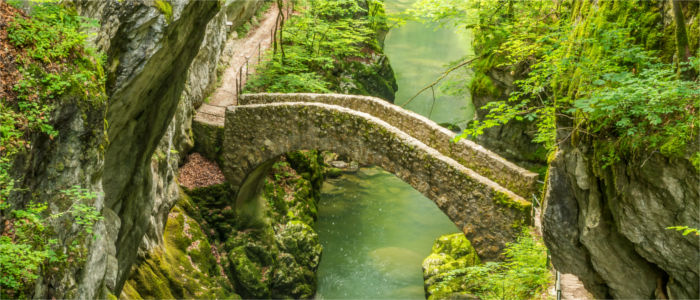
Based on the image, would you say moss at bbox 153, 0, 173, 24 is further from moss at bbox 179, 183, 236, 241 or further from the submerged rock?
the submerged rock

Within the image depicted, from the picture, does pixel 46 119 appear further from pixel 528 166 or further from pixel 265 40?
pixel 265 40

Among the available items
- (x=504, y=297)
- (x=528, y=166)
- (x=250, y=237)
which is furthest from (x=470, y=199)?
(x=250, y=237)

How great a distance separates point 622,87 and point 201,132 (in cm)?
1169

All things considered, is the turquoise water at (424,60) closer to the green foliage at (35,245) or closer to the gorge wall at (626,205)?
the gorge wall at (626,205)

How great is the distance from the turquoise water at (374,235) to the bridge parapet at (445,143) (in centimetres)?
414

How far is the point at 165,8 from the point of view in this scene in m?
5.70

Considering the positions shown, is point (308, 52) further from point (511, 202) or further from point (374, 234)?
point (511, 202)

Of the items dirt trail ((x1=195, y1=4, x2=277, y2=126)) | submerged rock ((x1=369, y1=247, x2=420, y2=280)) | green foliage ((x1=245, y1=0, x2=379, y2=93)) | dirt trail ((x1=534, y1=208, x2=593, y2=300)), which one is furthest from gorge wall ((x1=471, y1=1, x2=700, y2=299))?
green foliage ((x1=245, y1=0, x2=379, y2=93))

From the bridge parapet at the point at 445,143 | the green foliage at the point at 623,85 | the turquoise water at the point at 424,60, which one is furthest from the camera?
the turquoise water at the point at 424,60

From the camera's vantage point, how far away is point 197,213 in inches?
498

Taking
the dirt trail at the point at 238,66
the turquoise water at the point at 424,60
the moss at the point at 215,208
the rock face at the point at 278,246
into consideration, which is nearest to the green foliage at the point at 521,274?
the rock face at the point at 278,246

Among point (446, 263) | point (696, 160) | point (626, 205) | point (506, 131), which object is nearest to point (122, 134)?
point (626, 205)

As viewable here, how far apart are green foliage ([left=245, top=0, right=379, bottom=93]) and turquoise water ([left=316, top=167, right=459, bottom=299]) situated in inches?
161

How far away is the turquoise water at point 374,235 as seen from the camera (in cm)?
1280
